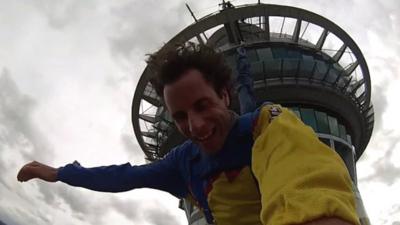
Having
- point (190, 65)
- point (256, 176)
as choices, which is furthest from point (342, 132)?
point (256, 176)

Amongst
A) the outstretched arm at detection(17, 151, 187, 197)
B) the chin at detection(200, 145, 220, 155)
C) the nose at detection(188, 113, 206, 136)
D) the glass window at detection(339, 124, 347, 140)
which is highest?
the glass window at detection(339, 124, 347, 140)

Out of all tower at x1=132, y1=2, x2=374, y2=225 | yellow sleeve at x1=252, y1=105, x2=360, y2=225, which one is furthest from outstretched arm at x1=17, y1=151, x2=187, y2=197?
tower at x1=132, y1=2, x2=374, y2=225

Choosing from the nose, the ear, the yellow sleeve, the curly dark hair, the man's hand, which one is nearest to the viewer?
the yellow sleeve

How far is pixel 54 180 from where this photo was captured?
289 centimetres

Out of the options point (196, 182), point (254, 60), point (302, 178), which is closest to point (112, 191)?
point (196, 182)

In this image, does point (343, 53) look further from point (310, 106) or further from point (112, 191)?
point (112, 191)

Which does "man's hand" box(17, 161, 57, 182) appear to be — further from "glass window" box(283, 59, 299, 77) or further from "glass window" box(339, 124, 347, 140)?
"glass window" box(339, 124, 347, 140)

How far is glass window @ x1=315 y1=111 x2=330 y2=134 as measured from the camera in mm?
25141

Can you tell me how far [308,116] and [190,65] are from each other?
23.9 metres

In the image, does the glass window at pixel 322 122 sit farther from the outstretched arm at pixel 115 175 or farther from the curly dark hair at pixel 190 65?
the curly dark hair at pixel 190 65

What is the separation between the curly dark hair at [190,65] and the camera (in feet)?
7.18

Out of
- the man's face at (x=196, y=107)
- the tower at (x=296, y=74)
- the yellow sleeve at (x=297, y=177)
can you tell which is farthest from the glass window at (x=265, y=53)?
the yellow sleeve at (x=297, y=177)

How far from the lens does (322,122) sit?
2547 cm

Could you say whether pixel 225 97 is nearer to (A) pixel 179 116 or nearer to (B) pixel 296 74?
(A) pixel 179 116
